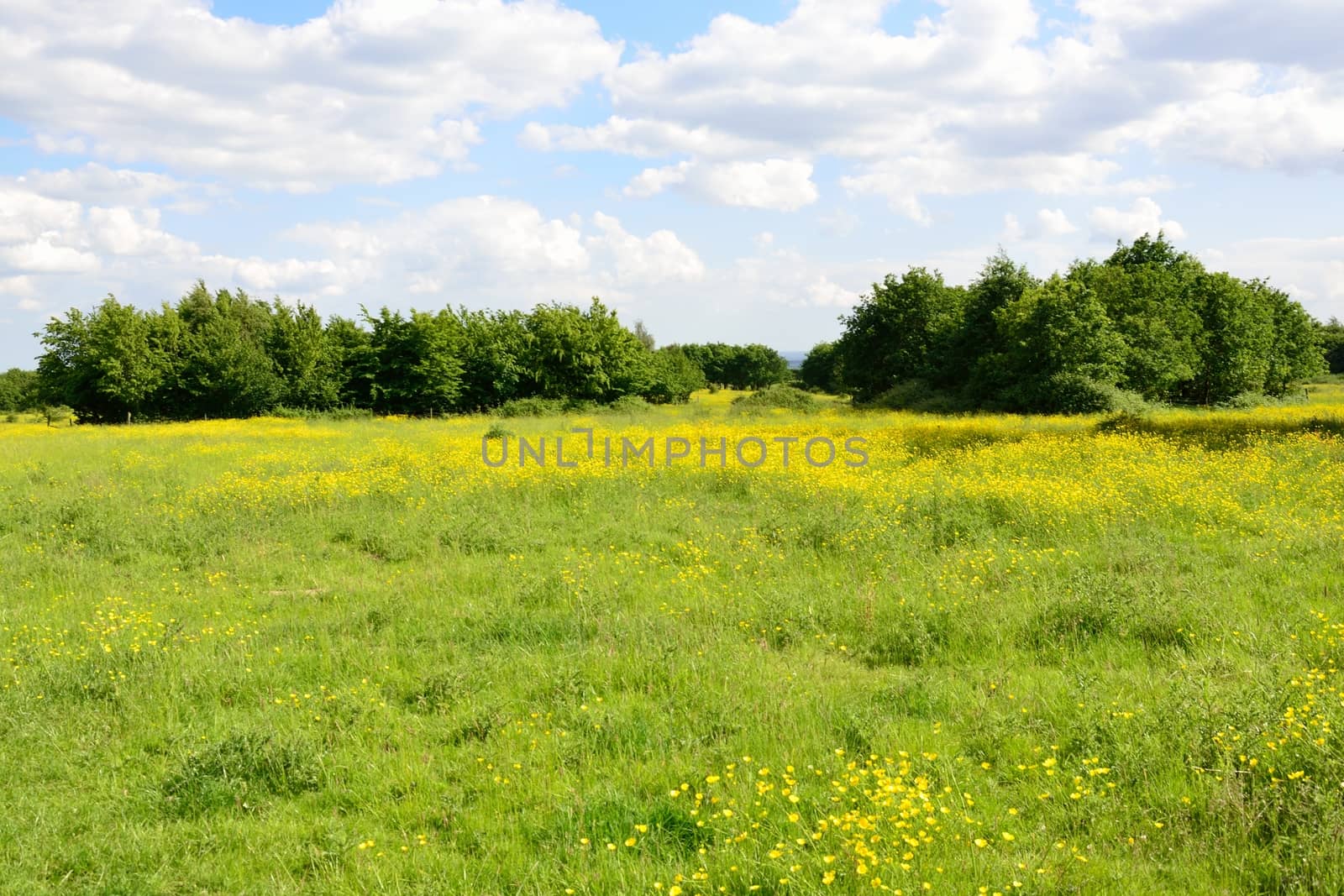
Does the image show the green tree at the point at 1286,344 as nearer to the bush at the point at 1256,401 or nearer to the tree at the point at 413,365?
the bush at the point at 1256,401

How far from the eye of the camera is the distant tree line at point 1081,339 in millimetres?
32688

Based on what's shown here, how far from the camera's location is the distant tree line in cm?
3269

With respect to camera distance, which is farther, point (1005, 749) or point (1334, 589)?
point (1334, 589)

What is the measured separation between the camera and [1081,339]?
32.3 metres

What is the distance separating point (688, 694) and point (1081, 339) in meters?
32.6

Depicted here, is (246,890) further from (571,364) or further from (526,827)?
(571,364)

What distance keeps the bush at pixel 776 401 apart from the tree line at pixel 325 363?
36.3ft

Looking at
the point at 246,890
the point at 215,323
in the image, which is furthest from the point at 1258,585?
the point at 215,323

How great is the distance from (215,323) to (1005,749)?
5064 cm

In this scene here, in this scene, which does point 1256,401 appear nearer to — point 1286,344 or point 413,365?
point 1286,344

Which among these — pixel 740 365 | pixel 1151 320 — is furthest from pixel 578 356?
pixel 740 365

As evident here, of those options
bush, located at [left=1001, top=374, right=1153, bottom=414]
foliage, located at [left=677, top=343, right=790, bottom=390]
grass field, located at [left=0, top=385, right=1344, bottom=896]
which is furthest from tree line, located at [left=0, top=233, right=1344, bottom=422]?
foliage, located at [left=677, top=343, right=790, bottom=390]

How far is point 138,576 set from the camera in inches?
373

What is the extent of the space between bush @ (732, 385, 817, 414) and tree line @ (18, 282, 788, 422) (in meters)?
11.1
